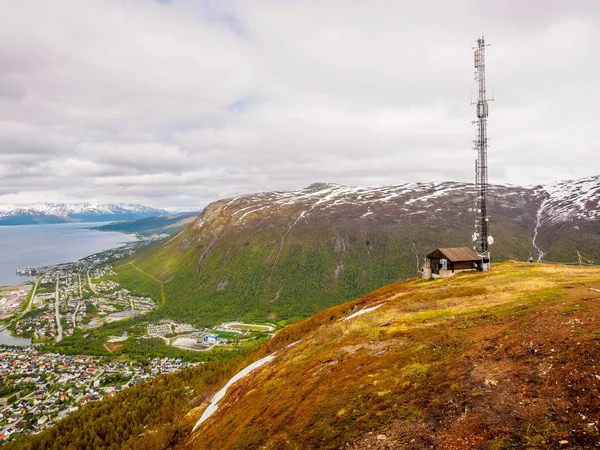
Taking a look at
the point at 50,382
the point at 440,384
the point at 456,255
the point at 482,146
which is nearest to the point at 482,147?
the point at 482,146

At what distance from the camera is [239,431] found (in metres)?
21.4

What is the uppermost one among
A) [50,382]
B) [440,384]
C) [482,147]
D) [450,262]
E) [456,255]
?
[482,147]

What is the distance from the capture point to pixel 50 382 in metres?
120

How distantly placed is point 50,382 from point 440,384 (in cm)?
14810

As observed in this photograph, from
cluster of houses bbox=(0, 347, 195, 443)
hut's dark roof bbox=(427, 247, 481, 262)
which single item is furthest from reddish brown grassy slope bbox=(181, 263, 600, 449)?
cluster of houses bbox=(0, 347, 195, 443)

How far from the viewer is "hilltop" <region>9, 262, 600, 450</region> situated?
13.2 metres

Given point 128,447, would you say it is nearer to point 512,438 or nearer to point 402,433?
point 402,433

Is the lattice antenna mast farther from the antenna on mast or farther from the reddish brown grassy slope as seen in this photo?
the reddish brown grassy slope

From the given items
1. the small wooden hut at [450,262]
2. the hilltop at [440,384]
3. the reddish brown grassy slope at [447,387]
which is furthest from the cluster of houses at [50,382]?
the small wooden hut at [450,262]

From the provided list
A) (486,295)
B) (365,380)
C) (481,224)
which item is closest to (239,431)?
(365,380)

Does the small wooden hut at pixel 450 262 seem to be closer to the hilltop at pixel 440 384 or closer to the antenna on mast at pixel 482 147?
the antenna on mast at pixel 482 147

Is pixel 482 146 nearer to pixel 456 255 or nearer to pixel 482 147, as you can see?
pixel 482 147

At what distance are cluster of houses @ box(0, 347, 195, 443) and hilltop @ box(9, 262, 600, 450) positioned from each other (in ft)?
288

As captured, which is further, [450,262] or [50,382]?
[50,382]
